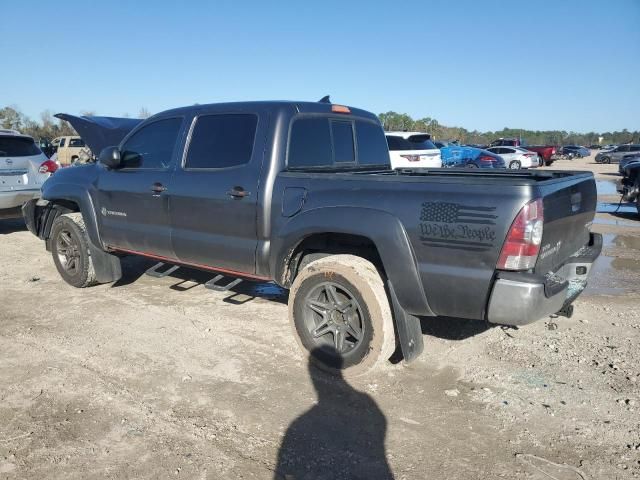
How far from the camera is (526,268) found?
304cm

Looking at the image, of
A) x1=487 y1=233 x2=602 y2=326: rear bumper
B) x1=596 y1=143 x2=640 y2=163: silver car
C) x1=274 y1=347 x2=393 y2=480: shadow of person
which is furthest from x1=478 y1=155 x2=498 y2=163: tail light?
x1=596 y1=143 x2=640 y2=163: silver car

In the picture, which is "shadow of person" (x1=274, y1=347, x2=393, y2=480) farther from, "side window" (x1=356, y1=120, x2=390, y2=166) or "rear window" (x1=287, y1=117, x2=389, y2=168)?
"side window" (x1=356, y1=120, x2=390, y2=166)

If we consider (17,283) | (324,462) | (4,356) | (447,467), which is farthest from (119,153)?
(447,467)

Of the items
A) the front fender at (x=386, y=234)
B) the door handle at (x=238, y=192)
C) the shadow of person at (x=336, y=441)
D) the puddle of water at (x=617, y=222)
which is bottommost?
the shadow of person at (x=336, y=441)

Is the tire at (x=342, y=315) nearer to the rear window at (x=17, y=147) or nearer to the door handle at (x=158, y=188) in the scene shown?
the door handle at (x=158, y=188)

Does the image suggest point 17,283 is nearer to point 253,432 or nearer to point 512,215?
point 253,432

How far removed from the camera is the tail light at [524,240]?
9.64ft

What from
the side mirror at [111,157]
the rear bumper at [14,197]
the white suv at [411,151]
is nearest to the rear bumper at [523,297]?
the side mirror at [111,157]

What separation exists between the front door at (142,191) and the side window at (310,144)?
116cm

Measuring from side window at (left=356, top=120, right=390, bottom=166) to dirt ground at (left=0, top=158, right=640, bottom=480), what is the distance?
1.65 m

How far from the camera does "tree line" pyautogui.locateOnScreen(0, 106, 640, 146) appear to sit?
2056 inches

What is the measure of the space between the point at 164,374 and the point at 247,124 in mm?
2049

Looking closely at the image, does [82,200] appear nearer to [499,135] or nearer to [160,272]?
[160,272]

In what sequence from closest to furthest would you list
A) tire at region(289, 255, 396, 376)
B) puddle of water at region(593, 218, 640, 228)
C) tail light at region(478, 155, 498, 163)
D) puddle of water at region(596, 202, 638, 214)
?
tire at region(289, 255, 396, 376) < puddle of water at region(593, 218, 640, 228) < puddle of water at region(596, 202, 638, 214) < tail light at region(478, 155, 498, 163)
